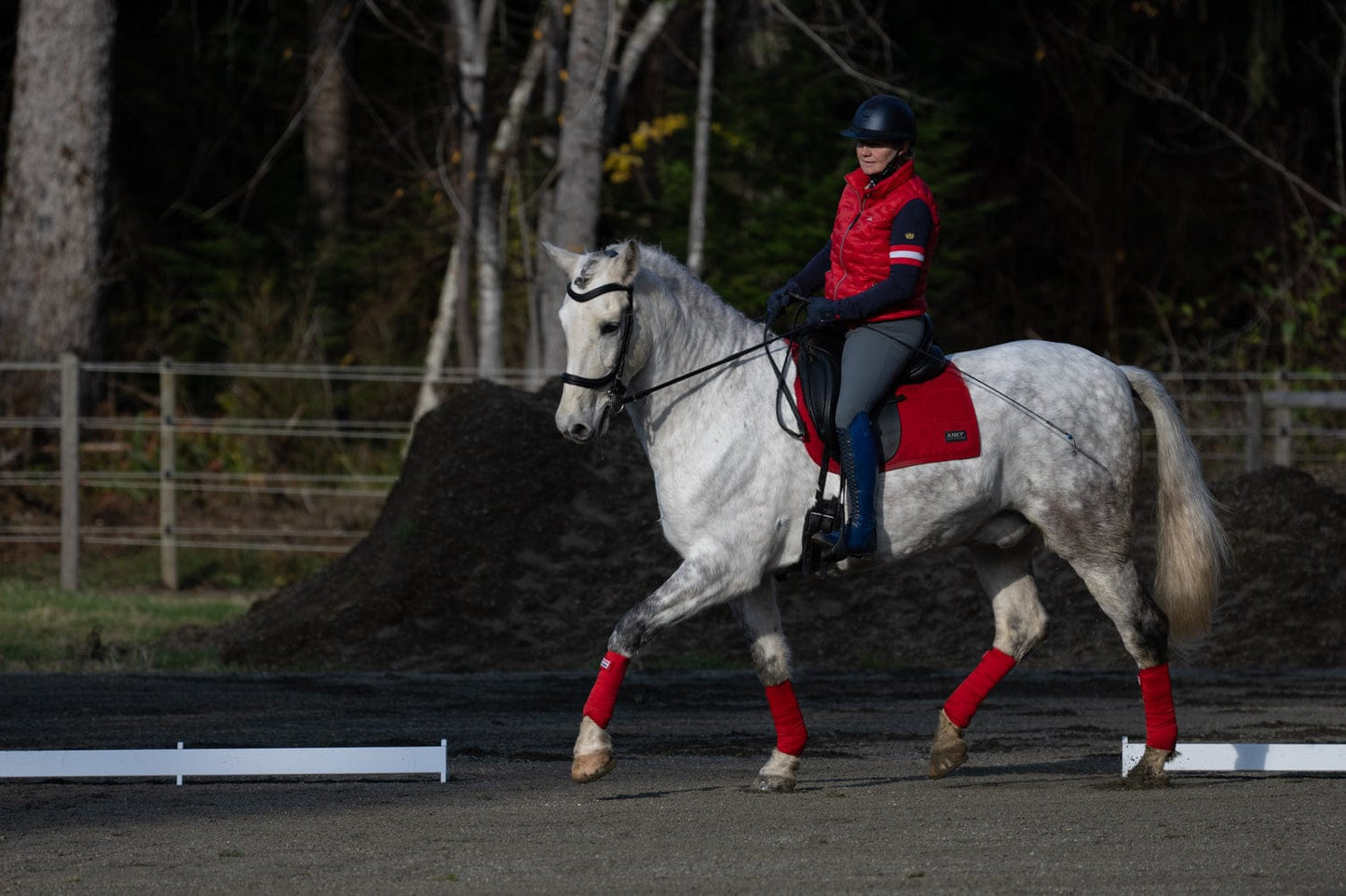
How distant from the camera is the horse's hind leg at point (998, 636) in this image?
7152mm

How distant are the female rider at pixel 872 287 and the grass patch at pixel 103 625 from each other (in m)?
6.10

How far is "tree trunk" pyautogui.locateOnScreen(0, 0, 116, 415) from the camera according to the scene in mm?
18109

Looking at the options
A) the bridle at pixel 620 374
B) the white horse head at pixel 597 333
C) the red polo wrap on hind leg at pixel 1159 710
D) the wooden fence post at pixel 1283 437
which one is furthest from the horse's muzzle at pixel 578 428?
the wooden fence post at pixel 1283 437

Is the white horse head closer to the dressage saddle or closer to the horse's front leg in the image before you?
the horse's front leg

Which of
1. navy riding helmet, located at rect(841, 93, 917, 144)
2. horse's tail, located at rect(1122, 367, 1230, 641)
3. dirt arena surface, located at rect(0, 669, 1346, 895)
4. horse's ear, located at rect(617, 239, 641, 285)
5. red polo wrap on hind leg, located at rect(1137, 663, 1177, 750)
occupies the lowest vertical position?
dirt arena surface, located at rect(0, 669, 1346, 895)

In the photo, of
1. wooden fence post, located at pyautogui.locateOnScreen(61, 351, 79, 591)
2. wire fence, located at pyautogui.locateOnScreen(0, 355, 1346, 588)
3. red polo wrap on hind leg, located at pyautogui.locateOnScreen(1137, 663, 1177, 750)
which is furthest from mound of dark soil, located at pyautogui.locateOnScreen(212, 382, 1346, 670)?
red polo wrap on hind leg, located at pyautogui.locateOnScreen(1137, 663, 1177, 750)

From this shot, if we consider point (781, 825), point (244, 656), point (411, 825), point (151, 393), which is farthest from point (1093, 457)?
point (151, 393)

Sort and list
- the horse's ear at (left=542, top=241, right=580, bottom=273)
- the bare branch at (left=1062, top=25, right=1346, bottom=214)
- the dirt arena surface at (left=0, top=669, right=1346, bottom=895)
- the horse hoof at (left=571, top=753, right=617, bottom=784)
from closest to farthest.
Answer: the dirt arena surface at (left=0, top=669, right=1346, bottom=895)
the horse hoof at (left=571, top=753, right=617, bottom=784)
the horse's ear at (left=542, top=241, right=580, bottom=273)
the bare branch at (left=1062, top=25, right=1346, bottom=214)

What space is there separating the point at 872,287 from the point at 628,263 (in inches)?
39.6

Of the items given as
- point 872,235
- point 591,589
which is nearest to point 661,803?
point 872,235

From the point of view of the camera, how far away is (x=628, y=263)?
660cm

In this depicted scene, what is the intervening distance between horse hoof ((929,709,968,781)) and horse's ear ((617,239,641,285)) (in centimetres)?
222

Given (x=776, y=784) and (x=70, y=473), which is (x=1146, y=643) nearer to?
(x=776, y=784)

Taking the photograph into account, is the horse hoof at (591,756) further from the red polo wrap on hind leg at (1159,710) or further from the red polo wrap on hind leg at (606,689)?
the red polo wrap on hind leg at (1159,710)
